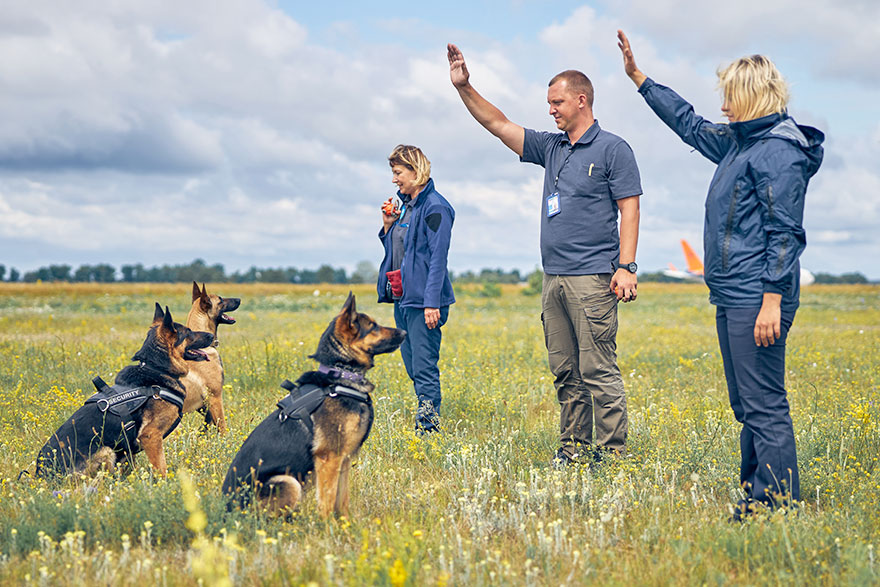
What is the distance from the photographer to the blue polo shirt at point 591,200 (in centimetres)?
466

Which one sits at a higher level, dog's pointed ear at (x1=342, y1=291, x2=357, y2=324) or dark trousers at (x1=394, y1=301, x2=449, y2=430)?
dog's pointed ear at (x1=342, y1=291, x2=357, y2=324)

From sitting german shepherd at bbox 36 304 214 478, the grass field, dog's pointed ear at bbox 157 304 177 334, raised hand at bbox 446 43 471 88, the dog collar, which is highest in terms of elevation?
raised hand at bbox 446 43 471 88

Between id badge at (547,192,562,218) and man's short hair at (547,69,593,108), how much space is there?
0.78 metres

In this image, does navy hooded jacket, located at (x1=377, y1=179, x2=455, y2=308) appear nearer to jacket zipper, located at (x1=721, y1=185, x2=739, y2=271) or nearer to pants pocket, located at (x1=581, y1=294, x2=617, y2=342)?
pants pocket, located at (x1=581, y1=294, x2=617, y2=342)

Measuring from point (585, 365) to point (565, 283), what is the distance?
0.67 meters

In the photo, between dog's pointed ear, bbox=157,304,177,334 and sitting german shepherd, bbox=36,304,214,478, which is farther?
dog's pointed ear, bbox=157,304,177,334

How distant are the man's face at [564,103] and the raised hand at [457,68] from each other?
0.86 metres

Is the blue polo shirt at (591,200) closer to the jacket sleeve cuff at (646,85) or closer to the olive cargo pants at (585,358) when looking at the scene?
the olive cargo pants at (585,358)

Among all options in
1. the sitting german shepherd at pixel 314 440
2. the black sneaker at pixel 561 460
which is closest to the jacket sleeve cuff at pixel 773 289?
the black sneaker at pixel 561 460

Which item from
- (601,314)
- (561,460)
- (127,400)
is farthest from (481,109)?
(127,400)

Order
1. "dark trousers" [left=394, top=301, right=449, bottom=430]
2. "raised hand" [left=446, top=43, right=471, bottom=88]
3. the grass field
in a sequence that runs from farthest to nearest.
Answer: "dark trousers" [left=394, top=301, right=449, bottom=430]
"raised hand" [left=446, top=43, right=471, bottom=88]
the grass field

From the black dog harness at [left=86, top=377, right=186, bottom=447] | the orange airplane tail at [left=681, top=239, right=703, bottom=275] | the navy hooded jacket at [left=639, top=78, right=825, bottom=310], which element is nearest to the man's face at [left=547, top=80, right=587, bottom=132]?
the navy hooded jacket at [left=639, top=78, right=825, bottom=310]

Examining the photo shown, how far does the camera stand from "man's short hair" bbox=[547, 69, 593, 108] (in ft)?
15.7

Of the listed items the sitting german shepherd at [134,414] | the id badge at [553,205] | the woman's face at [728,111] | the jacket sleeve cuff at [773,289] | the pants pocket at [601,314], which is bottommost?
the sitting german shepherd at [134,414]
